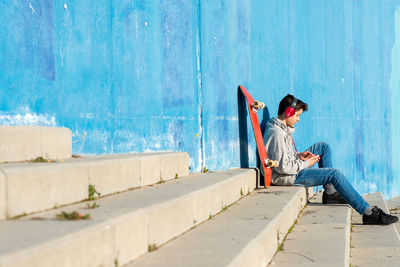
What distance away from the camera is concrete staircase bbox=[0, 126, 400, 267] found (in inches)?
88.9

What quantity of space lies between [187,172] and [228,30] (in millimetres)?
2005

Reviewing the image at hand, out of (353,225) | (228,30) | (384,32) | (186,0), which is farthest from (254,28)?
(384,32)

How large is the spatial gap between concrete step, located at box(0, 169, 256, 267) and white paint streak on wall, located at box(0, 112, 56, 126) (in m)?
0.72

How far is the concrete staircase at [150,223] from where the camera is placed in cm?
226

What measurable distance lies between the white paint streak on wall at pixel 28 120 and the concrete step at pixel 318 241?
166 centimetres

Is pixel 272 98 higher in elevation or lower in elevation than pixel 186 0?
lower

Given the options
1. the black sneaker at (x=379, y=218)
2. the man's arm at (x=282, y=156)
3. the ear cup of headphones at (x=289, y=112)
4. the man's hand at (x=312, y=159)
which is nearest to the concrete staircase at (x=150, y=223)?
the black sneaker at (x=379, y=218)

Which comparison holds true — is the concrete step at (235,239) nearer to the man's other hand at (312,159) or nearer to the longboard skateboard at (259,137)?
the longboard skateboard at (259,137)

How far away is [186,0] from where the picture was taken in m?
5.76

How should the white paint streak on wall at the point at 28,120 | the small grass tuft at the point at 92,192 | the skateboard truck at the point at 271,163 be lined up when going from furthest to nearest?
the skateboard truck at the point at 271,163
the white paint streak on wall at the point at 28,120
the small grass tuft at the point at 92,192

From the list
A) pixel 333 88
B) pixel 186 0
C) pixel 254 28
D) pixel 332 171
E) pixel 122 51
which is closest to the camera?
pixel 122 51

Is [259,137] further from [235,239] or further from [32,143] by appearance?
[32,143]

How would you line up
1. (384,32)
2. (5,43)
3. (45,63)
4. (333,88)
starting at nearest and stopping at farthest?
(5,43), (45,63), (333,88), (384,32)

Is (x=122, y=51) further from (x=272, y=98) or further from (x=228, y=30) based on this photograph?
(x=272, y=98)
